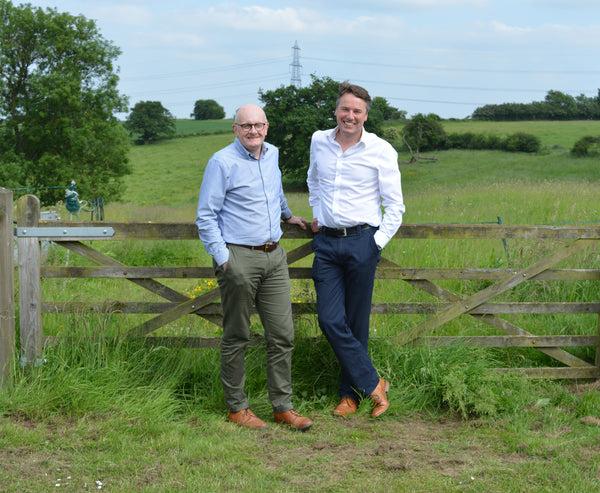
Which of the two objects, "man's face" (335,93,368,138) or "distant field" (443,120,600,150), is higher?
"distant field" (443,120,600,150)

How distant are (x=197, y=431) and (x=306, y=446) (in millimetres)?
758

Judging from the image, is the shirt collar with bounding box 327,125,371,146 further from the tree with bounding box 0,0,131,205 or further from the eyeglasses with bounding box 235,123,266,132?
the tree with bounding box 0,0,131,205

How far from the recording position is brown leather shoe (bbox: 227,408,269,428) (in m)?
4.28

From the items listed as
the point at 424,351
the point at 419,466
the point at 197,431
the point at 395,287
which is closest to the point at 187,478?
the point at 197,431

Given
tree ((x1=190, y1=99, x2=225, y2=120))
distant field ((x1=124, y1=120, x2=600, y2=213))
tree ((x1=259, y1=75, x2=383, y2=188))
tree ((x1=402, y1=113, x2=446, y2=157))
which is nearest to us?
distant field ((x1=124, y1=120, x2=600, y2=213))

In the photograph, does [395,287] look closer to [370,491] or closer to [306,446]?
[306,446]

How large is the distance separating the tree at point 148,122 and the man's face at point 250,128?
239ft

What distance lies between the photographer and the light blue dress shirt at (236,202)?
3980mm

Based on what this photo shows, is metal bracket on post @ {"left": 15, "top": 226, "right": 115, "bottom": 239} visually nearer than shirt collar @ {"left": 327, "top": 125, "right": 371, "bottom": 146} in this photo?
No

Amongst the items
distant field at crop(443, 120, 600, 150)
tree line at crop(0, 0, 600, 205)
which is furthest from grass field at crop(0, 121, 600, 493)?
distant field at crop(443, 120, 600, 150)

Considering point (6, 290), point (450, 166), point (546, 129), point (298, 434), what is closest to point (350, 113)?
point (298, 434)

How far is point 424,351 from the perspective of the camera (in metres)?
4.88

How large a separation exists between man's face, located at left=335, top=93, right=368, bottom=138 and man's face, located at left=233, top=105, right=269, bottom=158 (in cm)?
55

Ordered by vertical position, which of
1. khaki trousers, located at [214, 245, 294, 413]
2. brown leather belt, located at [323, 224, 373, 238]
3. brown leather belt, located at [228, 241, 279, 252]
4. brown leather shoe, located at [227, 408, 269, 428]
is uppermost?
brown leather belt, located at [323, 224, 373, 238]
